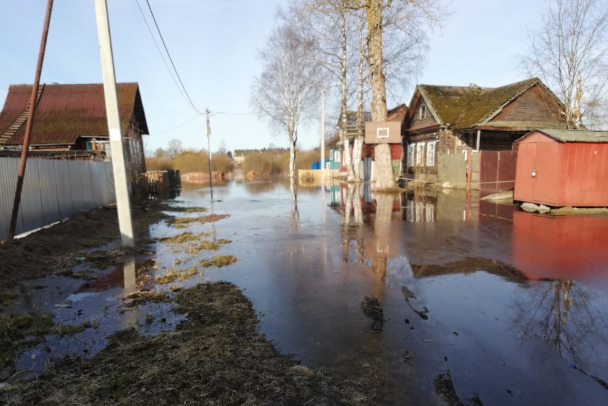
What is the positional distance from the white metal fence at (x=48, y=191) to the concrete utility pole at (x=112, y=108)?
2.61 metres

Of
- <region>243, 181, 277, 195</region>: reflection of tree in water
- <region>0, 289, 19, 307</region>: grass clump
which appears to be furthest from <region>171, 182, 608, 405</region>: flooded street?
<region>243, 181, 277, 195</region>: reflection of tree in water

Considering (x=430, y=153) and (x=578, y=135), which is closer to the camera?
(x=578, y=135)

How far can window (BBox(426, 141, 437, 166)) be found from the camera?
80.0ft

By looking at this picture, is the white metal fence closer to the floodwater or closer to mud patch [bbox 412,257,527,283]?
the floodwater

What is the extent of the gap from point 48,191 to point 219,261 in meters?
6.52

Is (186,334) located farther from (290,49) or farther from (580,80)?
(290,49)

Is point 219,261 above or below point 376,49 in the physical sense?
below

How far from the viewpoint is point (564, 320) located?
12.6 feet

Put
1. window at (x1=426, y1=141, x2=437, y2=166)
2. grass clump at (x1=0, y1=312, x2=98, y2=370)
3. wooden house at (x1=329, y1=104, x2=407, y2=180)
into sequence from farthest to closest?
wooden house at (x1=329, y1=104, x2=407, y2=180) → window at (x1=426, y1=141, x2=437, y2=166) → grass clump at (x1=0, y1=312, x2=98, y2=370)

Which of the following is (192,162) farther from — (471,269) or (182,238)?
(471,269)

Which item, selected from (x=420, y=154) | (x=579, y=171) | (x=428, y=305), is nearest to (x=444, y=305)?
(x=428, y=305)

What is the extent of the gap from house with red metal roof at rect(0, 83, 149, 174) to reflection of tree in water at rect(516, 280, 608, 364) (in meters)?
22.0

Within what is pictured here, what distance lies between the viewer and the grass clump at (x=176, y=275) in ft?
18.2

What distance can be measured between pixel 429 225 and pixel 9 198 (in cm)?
1040
